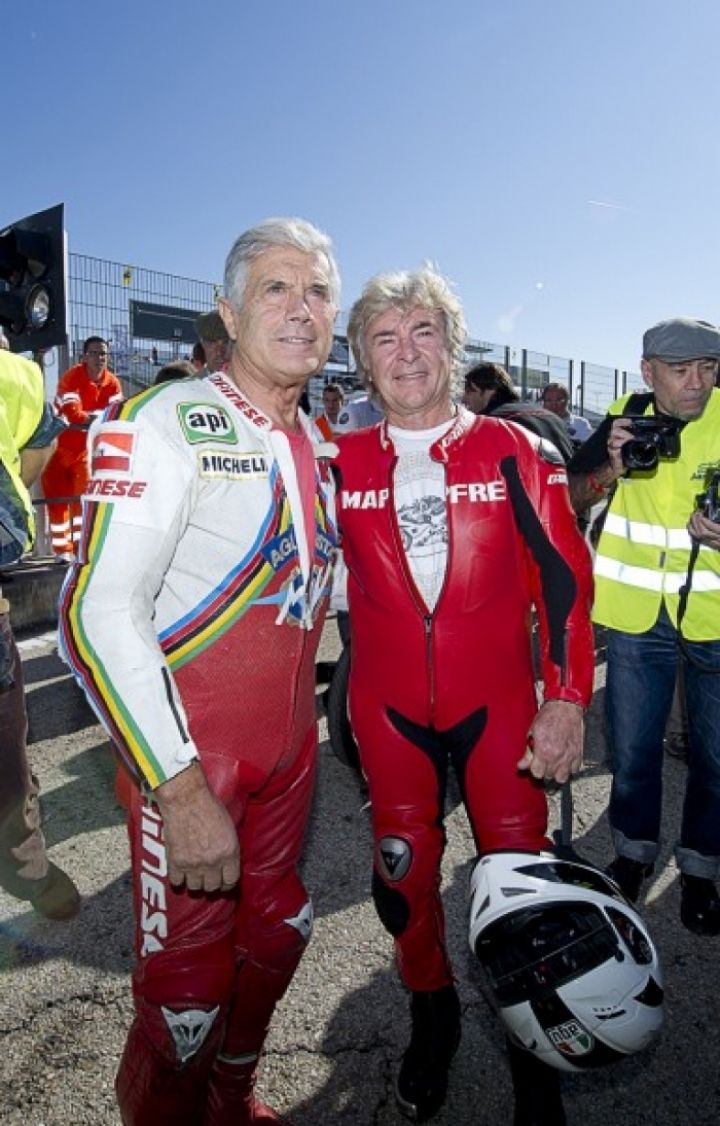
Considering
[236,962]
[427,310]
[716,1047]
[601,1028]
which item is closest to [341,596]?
[427,310]

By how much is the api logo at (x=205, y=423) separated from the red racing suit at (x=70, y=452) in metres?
7.33

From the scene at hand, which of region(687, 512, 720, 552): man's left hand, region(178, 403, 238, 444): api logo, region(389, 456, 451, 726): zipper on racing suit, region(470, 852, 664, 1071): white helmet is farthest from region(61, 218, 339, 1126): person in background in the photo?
region(687, 512, 720, 552): man's left hand

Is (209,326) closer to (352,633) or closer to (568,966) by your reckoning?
(352,633)

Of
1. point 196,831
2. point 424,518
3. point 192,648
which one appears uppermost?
point 424,518

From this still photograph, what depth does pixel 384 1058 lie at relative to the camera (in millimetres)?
2328

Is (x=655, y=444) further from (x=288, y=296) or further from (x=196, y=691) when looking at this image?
(x=196, y=691)

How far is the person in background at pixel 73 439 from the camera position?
848 cm

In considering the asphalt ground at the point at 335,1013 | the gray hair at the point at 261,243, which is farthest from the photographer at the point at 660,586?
the gray hair at the point at 261,243

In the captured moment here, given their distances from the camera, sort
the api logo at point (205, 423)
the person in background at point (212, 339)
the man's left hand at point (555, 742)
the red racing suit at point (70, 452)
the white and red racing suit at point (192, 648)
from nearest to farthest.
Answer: the white and red racing suit at point (192, 648), the api logo at point (205, 423), the man's left hand at point (555, 742), the person in background at point (212, 339), the red racing suit at point (70, 452)

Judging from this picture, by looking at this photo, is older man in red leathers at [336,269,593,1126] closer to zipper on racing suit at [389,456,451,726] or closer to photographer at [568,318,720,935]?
zipper on racing suit at [389,456,451,726]

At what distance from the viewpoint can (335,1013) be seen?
2512mm

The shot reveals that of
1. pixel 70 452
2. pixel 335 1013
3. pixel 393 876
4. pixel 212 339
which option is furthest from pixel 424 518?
pixel 70 452

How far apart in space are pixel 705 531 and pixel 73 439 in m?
7.55

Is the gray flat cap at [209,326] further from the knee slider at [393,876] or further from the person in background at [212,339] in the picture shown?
the knee slider at [393,876]
